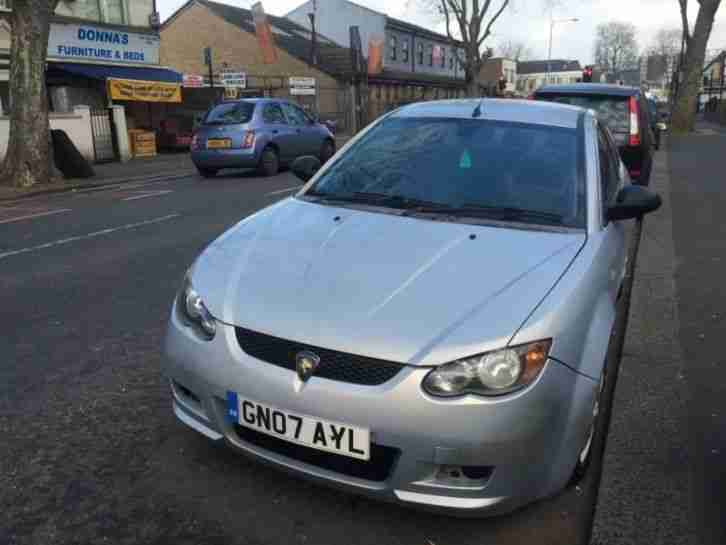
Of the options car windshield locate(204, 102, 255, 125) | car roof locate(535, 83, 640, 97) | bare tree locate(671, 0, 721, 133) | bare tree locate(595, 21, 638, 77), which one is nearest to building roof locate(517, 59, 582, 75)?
bare tree locate(595, 21, 638, 77)

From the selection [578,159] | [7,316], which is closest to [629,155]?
[578,159]

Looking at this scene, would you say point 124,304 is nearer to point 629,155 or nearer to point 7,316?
point 7,316

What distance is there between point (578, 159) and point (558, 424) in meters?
1.71

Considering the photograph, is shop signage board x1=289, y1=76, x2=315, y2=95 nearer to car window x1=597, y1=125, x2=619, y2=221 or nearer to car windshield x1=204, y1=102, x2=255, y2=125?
car windshield x1=204, y1=102, x2=255, y2=125

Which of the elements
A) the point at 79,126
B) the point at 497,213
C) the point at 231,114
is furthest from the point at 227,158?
the point at 497,213

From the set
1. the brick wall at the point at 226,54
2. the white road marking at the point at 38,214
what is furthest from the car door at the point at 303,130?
the brick wall at the point at 226,54

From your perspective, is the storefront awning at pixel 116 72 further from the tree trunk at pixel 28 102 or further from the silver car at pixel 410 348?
the silver car at pixel 410 348

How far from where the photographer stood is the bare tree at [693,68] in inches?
1030

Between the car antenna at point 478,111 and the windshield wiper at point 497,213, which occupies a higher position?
the car antenna at point 478,111

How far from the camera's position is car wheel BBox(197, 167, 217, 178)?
14920 mm

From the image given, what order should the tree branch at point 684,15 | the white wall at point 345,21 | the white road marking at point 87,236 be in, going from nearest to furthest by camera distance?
the white road marking at point 87,236
the tree branch at point 684,15
the white wall at point 345,21

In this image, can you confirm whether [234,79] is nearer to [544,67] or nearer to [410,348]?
[410,348]

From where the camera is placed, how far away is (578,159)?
3.48 meters

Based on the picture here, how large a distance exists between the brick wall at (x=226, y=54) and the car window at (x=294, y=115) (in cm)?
2079
